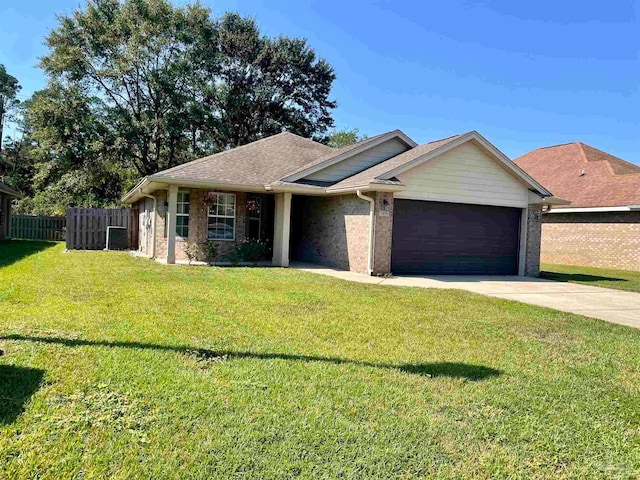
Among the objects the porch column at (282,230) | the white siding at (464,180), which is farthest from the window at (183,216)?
the white siding at (464,180)

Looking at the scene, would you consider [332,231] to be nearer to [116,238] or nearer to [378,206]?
[378,206]

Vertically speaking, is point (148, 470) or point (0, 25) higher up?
point (0, 25)

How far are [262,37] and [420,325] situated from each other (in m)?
30.5

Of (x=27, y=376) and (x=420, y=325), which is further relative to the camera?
(x=420, y=325)

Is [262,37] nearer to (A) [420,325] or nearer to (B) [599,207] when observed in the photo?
(B) [599,207]

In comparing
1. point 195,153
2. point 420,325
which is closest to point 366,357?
point 420,325

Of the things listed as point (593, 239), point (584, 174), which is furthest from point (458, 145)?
point (584, 174)

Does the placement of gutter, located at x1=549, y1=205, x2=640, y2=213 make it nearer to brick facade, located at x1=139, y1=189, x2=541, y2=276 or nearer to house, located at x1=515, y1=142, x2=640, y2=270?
house, located at x1=515, y1=142, x2=640, y2=270

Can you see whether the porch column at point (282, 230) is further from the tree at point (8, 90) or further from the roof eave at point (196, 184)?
the tree at point (8, 90)

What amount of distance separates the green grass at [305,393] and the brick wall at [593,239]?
13.9 meters

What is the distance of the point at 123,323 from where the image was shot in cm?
557

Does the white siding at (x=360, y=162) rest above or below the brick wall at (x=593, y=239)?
above

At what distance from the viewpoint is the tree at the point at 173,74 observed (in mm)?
27562

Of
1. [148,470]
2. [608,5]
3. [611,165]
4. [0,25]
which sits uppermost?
[608,5]
